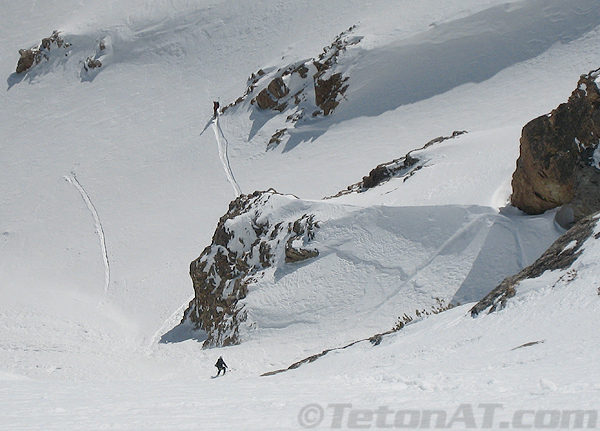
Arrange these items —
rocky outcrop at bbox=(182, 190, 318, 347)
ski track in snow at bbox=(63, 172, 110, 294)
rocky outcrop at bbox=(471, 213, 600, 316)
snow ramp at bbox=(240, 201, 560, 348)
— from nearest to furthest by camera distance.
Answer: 1. rocky outcrop at bbox=(471, 213, 600, 316)
2. snow ramp at bbox=(240, 201, 560, 348)
3. rocky outcrop at bbox=(182, 190, 318, 347)
4. ski track in snow at bbox=(63, 172, 110, 294)

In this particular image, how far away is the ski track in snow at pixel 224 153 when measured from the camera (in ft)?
88.7

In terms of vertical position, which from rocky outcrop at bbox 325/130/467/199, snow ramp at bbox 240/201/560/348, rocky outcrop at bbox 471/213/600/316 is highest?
rocky outcrop at bbox 471/213/600/316

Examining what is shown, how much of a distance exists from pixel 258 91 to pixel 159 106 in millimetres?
6632

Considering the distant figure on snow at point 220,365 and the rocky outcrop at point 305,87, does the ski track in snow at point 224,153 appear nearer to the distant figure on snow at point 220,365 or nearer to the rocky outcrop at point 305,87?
the rocky outcrop at point 305,87

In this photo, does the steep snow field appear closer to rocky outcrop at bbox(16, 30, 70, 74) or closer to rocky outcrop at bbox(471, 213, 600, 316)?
rocky outcrop at bbox(471, 213, 600, 316)

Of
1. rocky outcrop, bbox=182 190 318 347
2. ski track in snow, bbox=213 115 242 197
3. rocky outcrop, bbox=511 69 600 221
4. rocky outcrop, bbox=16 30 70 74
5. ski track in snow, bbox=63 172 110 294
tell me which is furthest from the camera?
rocky outcrop, bbox=16 30 70 74

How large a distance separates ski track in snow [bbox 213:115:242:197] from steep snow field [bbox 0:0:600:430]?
0.13 meters

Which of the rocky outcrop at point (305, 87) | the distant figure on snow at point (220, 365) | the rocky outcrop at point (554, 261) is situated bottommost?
the distant figure on snow at point (220, 365)

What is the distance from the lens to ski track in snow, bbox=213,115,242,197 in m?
27.0

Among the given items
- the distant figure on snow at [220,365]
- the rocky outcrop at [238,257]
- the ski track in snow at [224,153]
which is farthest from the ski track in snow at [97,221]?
the distant figure on snow at [220,365]

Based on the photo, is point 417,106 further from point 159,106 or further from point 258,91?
point 159,106

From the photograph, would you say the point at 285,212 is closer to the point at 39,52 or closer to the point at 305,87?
the point at 305,87

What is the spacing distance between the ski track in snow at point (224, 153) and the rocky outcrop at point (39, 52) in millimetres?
17544

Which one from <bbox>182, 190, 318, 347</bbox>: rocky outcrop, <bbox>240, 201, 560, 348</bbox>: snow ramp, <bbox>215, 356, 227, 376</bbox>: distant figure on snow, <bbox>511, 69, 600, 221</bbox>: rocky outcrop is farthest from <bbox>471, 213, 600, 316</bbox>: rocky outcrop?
<bbox>182, 190, 318, 347</bbox>: rocky outcrop
